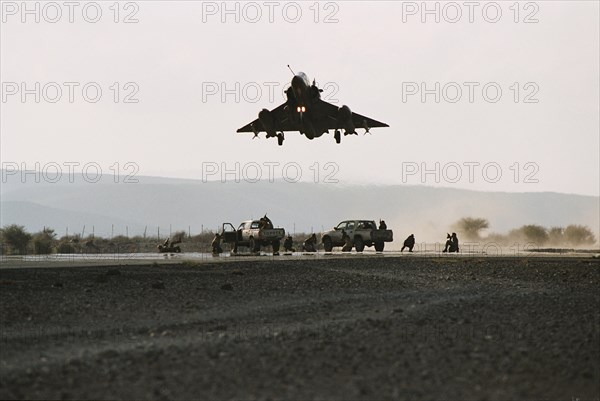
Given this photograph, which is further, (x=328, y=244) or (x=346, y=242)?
(x=328, y=244)

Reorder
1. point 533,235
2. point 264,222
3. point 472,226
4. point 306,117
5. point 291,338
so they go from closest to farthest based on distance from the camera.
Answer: point 291,338 → point 306,117 → point 264,222 → point 533,235 → point 472,226

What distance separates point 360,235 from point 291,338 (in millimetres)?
36224

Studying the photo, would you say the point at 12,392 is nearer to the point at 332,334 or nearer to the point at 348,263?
the point at 332,334

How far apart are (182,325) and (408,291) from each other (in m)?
8.72

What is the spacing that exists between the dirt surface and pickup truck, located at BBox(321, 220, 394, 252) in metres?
24.3

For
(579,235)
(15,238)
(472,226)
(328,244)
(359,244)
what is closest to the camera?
(359,244)

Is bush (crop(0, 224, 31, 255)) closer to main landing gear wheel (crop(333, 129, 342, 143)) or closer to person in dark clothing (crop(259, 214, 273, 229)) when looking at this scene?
person in dark clothing (crop(259, 214, 273, 229))

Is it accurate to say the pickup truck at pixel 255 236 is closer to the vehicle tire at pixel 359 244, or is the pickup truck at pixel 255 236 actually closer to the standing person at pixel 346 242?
the standing person at pixel 346 242

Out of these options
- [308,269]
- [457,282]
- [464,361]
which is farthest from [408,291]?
[464,361]

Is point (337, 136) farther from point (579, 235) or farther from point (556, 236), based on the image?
point (556, 236)

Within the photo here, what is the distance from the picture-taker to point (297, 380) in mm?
11781

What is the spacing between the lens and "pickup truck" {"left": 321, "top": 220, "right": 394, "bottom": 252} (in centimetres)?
5065

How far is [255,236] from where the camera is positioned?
159 feet

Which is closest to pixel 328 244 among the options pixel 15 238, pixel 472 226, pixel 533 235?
pixel 15 238
